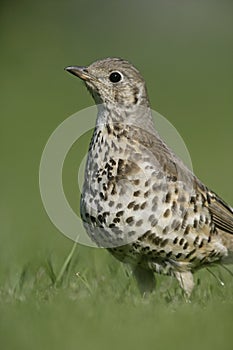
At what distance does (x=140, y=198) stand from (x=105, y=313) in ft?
3.32

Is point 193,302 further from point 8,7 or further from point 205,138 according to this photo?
point 8,7

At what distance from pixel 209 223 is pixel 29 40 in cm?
1754

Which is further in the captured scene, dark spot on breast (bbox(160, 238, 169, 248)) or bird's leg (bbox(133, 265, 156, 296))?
bird's leg (bbox(133, 265, 156, 296))

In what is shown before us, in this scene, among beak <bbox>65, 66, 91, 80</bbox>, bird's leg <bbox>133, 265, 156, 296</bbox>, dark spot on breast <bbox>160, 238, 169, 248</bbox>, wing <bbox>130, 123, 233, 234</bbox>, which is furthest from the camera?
beak <bbox>65, 66, 91, 80</bbox>

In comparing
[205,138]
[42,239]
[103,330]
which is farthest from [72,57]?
[103,330]

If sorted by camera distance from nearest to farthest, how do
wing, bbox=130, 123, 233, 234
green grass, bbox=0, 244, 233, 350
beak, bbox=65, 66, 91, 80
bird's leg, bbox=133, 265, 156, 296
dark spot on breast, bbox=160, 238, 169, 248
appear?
green grass, bbox=0, 244, 233, 350 → dark spot on breast, bbox=160, 238, 169, 248 → wing, bbox=130, 123, 233, 234 → bird's leg, bbox=133, 265, 156, 296 → beak, bbox=65, 66, 91, 80

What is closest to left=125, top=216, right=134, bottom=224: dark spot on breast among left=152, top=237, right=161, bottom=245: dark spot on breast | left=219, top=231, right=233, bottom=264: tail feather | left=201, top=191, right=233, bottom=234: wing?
left=152, top=237, right=161, bottom=245: dark spot on breast

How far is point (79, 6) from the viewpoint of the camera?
2712 centimetres

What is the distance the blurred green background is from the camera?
18.4ft

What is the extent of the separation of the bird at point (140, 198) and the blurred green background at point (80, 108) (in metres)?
0.28

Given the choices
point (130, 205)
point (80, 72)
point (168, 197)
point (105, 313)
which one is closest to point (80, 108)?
point (80, 72)

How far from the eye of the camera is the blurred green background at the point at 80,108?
5.62 meters

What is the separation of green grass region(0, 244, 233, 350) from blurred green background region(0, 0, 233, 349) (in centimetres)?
1

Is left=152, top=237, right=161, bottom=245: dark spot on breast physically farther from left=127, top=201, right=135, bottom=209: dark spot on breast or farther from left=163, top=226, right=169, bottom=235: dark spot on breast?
left=127, top=201, right=135, bottom=209: dark spot on breast
